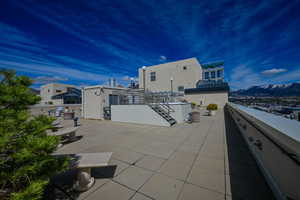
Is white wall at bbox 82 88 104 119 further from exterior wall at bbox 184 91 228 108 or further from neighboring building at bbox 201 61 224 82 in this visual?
neighboring building at bbox 201 61 224 82

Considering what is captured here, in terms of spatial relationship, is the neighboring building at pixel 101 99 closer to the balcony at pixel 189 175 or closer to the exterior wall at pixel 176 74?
the balcony at pixel 189 175

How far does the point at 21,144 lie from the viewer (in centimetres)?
129

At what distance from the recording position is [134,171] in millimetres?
2674

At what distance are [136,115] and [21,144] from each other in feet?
22.9

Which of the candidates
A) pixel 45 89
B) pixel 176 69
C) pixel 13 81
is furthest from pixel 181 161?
pixel 45 89

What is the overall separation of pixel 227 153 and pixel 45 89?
48.4 m

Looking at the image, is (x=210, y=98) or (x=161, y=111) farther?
(x=210, y=98)

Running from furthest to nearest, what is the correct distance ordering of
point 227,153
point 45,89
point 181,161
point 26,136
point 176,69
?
point 45,89 < point 176,69 < point 227,153 < point 181,161 < point 26,136

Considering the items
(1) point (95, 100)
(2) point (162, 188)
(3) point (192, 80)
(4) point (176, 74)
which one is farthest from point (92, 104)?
(3) point (192, 80)

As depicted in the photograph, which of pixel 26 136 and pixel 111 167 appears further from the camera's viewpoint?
pixel 111 167

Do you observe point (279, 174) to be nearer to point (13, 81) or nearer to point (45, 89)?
point (13, 81)

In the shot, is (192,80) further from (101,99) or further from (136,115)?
(101,99)

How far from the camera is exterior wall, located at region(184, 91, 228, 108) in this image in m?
19.9

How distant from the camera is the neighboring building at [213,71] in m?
24.5
